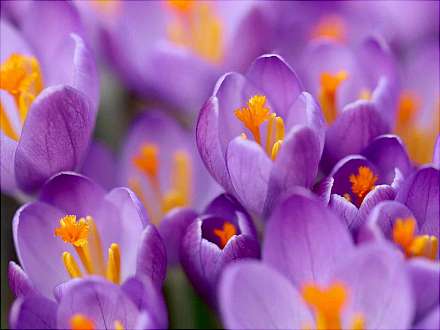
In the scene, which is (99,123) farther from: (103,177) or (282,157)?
(282,157)

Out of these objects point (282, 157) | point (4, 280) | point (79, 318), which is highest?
point (282, 157)

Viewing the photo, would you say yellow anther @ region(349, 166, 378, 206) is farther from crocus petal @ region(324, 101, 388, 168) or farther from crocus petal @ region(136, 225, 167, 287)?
crocus petal @ region(136, 225, 167, 287)

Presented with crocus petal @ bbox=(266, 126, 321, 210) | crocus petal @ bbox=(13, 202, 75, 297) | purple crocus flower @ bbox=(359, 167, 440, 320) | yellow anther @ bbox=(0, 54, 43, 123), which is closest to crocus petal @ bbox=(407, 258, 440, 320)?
purple crocus flower @ bbox=(359, 167, 440, 320)

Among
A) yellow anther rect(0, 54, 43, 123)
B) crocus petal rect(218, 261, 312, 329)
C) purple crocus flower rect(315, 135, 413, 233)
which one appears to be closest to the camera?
crocus petal rect(218, 261, 312, 329)

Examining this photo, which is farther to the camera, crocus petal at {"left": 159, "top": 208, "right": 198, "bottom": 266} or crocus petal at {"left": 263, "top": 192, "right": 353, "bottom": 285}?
crocus petal at {"left": 159, "top": 208, "right": 198, "bottom": 266}

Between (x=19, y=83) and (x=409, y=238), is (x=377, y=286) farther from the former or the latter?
(x=19, y=83)

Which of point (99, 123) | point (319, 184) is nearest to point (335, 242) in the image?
point (319, 184)

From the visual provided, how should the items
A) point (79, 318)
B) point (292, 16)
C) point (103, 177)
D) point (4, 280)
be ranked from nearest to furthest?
point (79, 318) < point (103, 177) < point (4, 280) < point (292, 16)
